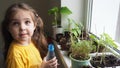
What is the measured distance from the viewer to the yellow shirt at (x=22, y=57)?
39.3 inches

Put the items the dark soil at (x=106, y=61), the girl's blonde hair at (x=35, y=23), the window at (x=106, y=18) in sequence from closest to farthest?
the dark soil at (x=106, y=61)
the girl's blonde hair at (x=35, y=23)
the window at (x=106, y=18)

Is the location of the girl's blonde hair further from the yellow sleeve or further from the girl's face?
the yellow sleeve

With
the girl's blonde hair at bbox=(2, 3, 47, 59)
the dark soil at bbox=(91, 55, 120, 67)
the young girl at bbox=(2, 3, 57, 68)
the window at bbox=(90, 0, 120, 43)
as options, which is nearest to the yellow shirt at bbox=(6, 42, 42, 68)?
the young girl at bbox=(2, 3, 57, 68)

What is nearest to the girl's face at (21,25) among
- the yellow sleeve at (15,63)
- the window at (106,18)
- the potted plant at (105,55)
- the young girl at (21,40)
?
the young girl at (21,40)

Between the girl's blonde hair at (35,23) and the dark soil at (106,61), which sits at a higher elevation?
the girl's blonde hair at (35,23)

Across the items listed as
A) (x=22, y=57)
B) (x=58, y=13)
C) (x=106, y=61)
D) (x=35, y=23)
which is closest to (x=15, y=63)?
(x=22, y=57)

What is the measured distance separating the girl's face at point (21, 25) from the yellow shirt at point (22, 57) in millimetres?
59

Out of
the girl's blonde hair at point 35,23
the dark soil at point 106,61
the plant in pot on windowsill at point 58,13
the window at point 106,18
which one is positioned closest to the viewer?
the dark soil at point 106,61

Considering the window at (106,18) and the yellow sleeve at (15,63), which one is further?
the window at (106,18)

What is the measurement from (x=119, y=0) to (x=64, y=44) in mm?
517

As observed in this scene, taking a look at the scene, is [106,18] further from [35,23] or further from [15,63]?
[15,63]

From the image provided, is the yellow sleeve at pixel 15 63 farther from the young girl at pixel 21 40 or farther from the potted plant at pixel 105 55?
the potted plant at pixel 105 55

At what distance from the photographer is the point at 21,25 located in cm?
104

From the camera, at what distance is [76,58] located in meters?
0.96
